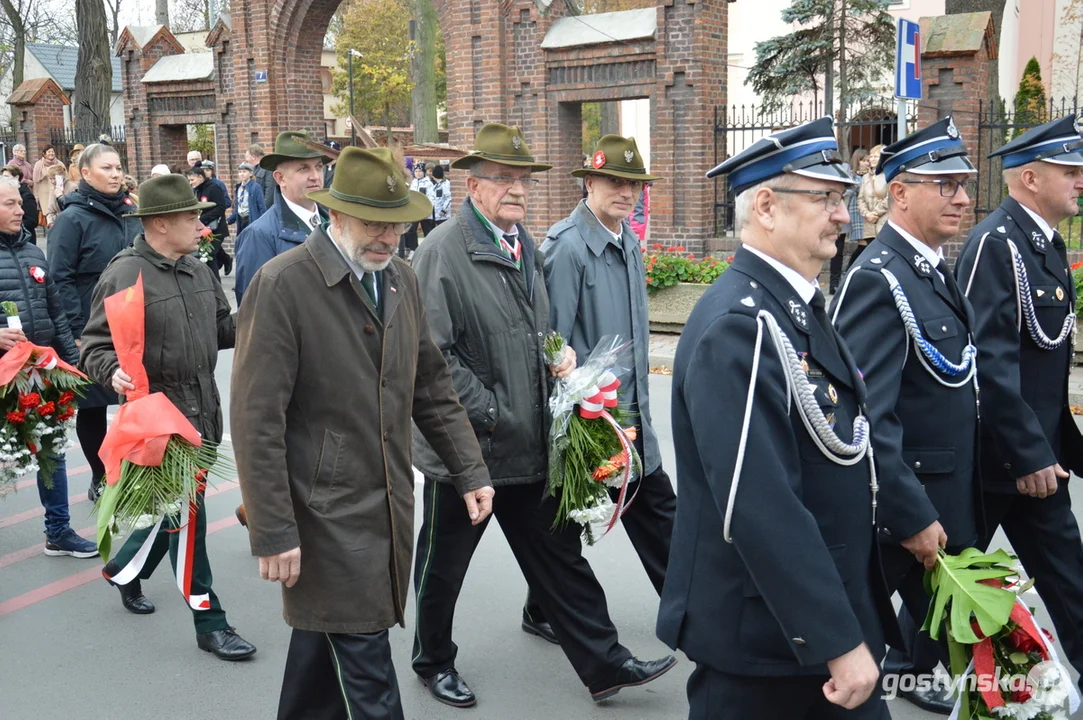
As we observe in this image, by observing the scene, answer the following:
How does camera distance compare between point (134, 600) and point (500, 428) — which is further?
point (134, 600)

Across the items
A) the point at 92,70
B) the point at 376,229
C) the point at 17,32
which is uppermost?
the point at 17,32

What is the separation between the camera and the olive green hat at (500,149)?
14.7 feet

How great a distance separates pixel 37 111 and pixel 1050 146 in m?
27.1

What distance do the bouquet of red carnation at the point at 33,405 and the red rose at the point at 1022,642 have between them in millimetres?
4352

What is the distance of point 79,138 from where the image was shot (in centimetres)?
2498

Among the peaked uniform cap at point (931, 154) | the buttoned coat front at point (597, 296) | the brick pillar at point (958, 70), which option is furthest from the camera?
the brick pillar at point (958, 70)

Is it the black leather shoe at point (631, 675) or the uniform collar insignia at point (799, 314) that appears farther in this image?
the black leather shoe at point (631, 675)

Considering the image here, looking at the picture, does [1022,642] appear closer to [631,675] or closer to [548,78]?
[631,675]

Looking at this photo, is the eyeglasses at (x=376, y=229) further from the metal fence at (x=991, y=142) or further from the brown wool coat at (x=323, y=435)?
the metal fence at (x=991, y=142)

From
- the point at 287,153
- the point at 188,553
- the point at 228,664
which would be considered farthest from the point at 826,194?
the point at 287,153

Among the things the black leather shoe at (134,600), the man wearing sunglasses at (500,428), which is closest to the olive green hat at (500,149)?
the man wearing sunglasses at (500,428)

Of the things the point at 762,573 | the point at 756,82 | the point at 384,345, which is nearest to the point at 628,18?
the point at 756,82

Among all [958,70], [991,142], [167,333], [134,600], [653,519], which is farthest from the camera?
[991,142]

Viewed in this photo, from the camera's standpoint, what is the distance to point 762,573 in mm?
2521
